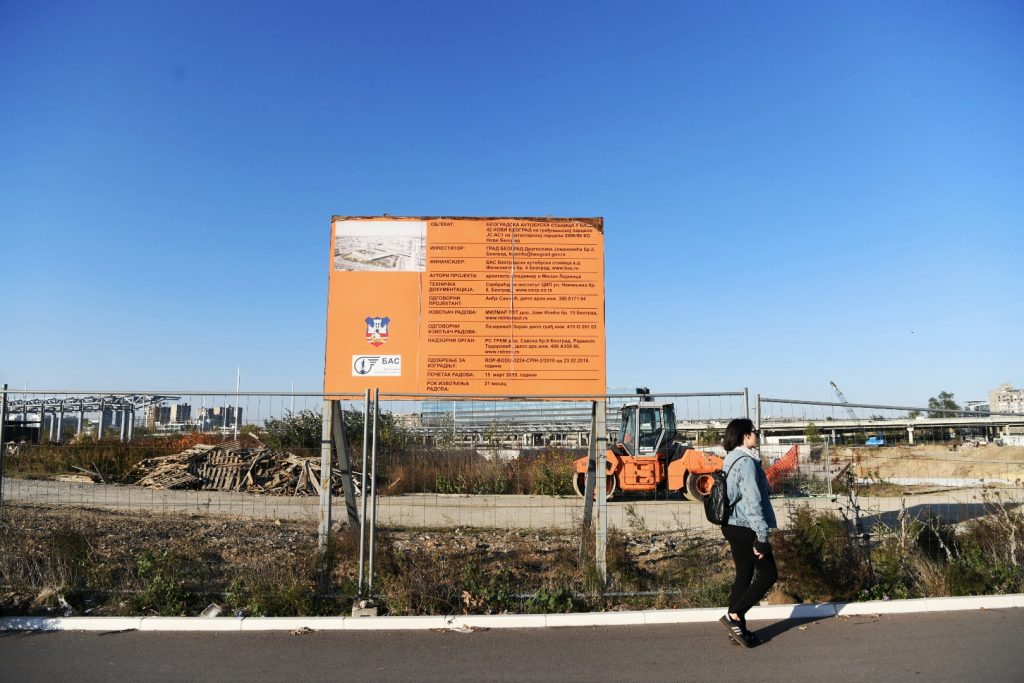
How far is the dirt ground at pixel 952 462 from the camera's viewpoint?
307 inches

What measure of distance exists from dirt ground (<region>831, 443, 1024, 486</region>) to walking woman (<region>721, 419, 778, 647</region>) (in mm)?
2990

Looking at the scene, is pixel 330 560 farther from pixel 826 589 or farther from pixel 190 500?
pixel 826 589

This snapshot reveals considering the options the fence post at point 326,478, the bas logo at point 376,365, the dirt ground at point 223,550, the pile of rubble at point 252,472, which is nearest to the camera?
the dirt ground at point 223,550

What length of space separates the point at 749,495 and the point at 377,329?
435cm

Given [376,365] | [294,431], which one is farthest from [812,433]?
[294,431]

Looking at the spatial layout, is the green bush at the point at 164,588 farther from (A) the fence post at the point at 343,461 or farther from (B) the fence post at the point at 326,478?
(A) the fence post at the point at 343,461

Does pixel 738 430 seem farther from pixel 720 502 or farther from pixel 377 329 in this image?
pixel 377 329

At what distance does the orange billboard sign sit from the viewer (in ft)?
25.2

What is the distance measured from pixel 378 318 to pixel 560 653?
4104 millimetres

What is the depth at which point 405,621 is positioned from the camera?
19.3ft

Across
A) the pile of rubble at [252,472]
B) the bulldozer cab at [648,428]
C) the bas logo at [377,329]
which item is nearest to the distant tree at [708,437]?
the bas logo at [377,329]

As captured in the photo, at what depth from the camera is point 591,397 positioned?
24.1 feet

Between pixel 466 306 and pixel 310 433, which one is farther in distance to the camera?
pixel 310 433

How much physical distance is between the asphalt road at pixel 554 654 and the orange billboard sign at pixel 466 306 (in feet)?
9.20
